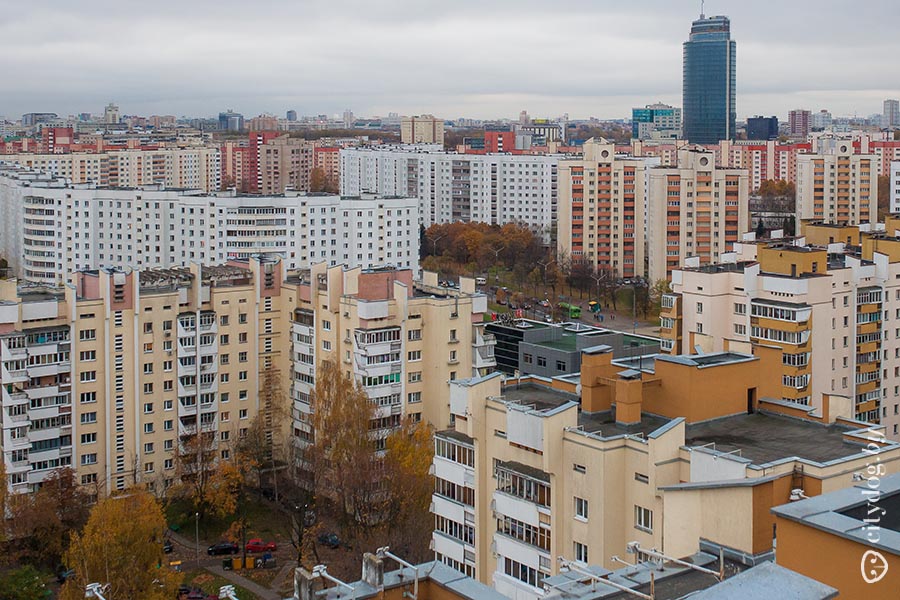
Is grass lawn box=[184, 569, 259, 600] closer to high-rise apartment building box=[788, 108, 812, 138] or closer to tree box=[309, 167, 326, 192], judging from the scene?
tree box=[309, 167, 326, 192]

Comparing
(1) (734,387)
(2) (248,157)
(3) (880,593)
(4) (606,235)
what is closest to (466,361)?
(1) (734,387)

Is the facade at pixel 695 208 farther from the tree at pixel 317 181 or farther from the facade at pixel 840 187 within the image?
the tree at pixel 317 181

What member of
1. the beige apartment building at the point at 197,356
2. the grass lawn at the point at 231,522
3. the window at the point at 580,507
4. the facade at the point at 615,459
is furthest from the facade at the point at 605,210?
the window at the point at 580,507

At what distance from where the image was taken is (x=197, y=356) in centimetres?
2120

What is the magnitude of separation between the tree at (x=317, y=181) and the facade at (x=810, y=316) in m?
54.6

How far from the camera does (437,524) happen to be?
12.9 metres

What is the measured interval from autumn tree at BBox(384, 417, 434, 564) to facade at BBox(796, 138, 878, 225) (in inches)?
Answer: 1083

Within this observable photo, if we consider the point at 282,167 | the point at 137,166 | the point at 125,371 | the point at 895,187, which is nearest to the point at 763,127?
the point at 282,167

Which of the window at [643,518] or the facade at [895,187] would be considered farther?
the facade at [895,187]

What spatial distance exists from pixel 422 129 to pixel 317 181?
26846mm

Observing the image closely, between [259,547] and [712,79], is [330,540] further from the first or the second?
[712,79]

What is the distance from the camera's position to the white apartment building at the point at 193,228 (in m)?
39.0

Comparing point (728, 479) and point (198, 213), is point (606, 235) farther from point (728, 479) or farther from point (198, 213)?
point (728, 479)

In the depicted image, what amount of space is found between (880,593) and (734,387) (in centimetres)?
709
